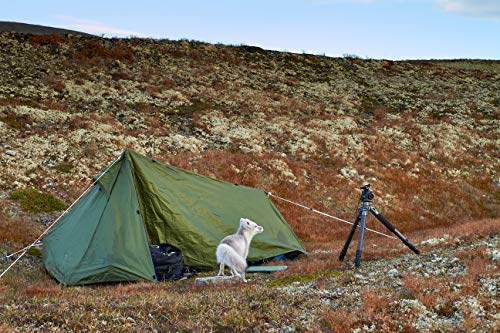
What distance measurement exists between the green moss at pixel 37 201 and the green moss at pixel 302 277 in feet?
41.3

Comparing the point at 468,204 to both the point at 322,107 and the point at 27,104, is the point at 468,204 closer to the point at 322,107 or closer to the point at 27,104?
the point at 322,107

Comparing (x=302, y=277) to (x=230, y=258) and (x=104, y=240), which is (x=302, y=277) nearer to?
(x=230, y=258)

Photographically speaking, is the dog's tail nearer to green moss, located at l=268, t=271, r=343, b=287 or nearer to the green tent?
green moss, located at l=268, t=271, r=343, b=287

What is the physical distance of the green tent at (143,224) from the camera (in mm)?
13570

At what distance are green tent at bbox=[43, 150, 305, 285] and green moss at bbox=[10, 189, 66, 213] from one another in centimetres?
454

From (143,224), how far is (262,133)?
21665 millimetres

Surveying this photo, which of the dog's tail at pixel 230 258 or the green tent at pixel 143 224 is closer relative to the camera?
the dog's tail at pixel 230 258

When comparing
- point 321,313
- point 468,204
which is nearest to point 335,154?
point 468,204

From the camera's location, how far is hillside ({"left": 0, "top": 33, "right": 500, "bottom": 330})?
884 inches

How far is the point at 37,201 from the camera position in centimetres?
2077

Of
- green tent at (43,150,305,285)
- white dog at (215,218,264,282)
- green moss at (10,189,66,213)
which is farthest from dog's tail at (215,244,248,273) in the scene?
green moss at (10,189,66,213)

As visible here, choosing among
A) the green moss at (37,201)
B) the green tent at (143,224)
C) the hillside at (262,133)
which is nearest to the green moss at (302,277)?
the hillside at (262,133)

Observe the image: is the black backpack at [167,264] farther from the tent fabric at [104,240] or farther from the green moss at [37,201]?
the green moss at [37,201]

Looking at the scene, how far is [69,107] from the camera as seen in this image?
112 ft
